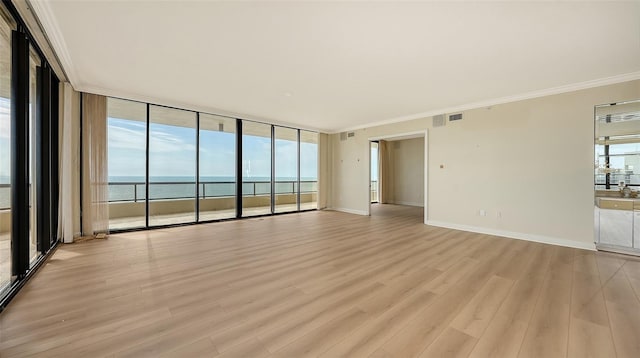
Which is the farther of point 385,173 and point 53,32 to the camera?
point 385,173

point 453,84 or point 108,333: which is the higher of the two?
point 453,84

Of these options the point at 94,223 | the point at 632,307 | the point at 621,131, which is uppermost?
the point at 621,131

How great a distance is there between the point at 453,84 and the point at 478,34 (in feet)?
5.15

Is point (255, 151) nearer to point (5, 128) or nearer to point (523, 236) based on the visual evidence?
point (5, 128)

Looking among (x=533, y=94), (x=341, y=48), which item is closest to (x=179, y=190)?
(x=341, y=48)

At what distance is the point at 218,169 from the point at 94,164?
3574 mm

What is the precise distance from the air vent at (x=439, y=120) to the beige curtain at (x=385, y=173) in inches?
171

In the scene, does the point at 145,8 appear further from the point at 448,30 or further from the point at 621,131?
the point at 621,131

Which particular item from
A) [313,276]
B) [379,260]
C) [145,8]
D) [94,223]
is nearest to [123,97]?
[94,223]

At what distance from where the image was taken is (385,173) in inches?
409

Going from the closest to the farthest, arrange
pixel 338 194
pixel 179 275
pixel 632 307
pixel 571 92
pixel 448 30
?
pixel 632 307 → pixel 448 30 → pixel 179 275 → pixel 571 92 → pixel 338 194

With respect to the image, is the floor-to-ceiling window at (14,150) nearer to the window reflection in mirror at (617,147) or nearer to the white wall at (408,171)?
the window reflection in mirror at (617,147)

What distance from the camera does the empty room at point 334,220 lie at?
6.55 ft

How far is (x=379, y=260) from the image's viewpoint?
3.53 meters
